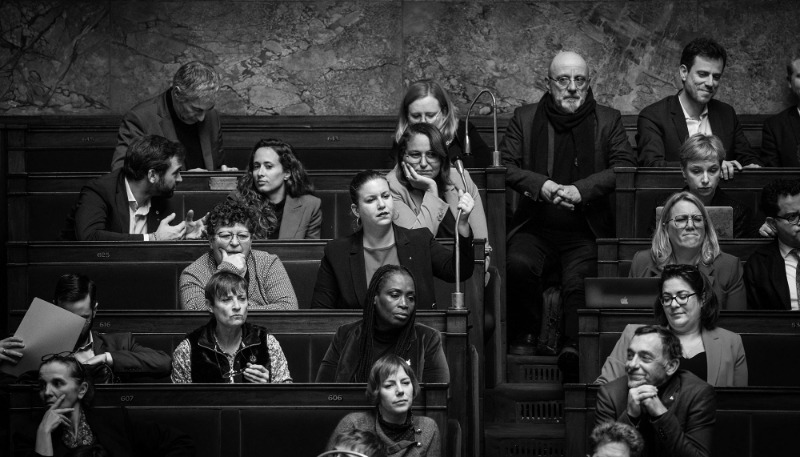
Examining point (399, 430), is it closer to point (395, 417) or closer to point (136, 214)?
point (395, 417)

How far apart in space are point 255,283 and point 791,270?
223 centimetres

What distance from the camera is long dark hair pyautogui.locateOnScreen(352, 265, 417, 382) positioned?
17.3ft

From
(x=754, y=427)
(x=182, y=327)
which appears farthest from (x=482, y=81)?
(x=754, y=427)

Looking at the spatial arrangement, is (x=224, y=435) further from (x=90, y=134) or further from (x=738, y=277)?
(x=90, y=134)

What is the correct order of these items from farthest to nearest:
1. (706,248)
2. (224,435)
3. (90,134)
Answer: (90,134) < (706,248) < (224,435)

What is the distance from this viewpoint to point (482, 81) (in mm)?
8906

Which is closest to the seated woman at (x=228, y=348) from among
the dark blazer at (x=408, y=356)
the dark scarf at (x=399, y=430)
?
the dark blazer at (x=408, y=356)

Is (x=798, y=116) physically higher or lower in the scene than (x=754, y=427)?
higher

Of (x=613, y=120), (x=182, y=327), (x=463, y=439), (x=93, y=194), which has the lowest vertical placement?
(x=463, y=439)

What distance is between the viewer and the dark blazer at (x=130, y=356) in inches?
212

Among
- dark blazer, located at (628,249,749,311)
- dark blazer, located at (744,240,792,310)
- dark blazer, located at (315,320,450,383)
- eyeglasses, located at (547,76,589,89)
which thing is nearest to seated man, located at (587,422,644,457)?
dark blazer, located at (315,320,450,383)

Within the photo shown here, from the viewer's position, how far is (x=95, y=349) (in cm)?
545

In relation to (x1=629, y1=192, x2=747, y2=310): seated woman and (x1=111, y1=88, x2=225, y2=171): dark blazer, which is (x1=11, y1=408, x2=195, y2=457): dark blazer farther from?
(x1=111, y1=88, x2=225, y2=171): dark blazer

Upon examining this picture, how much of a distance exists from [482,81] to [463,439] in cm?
377
